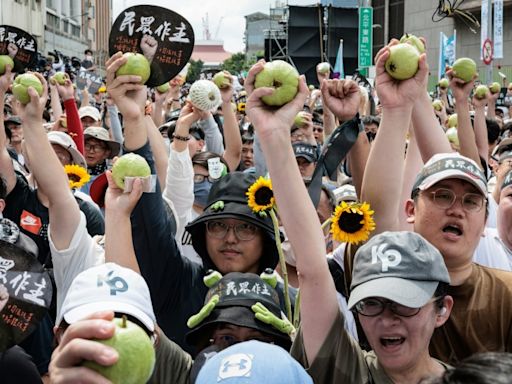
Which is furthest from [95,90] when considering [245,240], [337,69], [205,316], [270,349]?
[270,349]

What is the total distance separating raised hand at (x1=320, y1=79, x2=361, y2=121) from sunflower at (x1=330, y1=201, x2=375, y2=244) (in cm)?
59

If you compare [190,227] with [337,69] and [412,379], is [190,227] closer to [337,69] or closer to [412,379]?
[412,379]

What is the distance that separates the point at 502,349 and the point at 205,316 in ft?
3.26

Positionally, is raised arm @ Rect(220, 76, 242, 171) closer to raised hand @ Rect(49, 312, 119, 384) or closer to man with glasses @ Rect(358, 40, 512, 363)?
man with glasses @ Rect(358, 40, 512, 363)

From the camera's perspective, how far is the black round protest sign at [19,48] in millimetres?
5254

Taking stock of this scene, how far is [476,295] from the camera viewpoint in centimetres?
258

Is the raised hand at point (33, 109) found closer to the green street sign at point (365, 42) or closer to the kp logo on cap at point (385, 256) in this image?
the kp logo on cap at point (385, 256)

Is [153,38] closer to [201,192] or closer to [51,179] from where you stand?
[51,179]

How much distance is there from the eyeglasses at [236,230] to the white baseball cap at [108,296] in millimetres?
1211

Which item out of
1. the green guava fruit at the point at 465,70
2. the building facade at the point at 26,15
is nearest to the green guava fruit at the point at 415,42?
the green guava fruit at the point at 465,70

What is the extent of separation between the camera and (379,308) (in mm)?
2246

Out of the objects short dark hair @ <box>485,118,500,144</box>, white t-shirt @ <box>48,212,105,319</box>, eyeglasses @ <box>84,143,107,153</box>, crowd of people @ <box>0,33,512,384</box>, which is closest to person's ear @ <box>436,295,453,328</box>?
crowd of people @ <box>0,33,512,384</box>

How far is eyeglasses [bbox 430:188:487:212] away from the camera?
2.72m

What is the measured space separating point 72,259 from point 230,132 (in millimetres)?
2646
